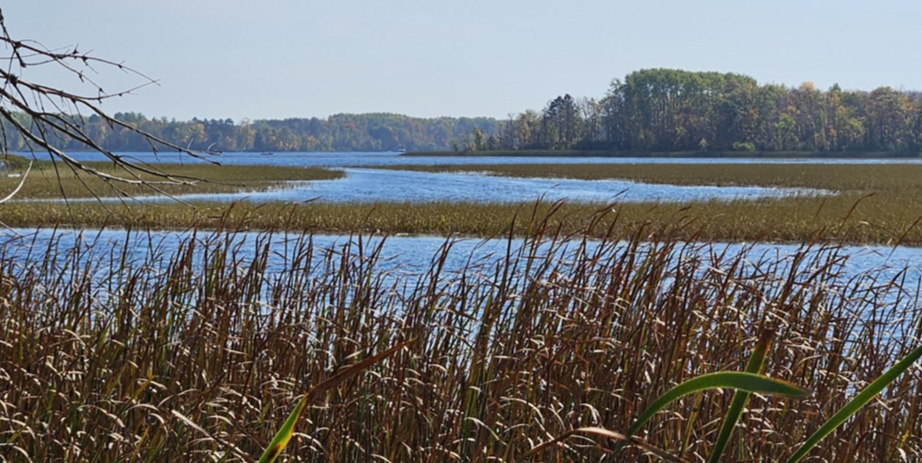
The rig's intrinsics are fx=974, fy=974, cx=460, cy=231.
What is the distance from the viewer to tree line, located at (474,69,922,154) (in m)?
125

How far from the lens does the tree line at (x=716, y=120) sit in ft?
409

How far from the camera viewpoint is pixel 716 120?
12938cm

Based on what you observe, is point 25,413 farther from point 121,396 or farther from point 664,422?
point 664,422

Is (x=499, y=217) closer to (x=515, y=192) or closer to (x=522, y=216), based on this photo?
(x=522, y=216)

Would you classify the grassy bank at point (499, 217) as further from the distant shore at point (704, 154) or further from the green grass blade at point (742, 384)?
the distant shore at point (704, 154)

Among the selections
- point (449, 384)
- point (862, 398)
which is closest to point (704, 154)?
point (449, 384)

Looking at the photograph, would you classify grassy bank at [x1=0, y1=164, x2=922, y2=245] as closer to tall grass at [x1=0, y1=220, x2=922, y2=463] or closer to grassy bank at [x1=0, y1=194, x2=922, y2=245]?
grassy bank at [x1=0, y1=194, x2=922, y2=245]

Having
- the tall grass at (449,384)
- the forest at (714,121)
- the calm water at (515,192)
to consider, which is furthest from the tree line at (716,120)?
the tall grass at (449,384)

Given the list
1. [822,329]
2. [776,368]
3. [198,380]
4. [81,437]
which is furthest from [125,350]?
[822,329]

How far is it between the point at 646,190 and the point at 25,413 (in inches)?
1747

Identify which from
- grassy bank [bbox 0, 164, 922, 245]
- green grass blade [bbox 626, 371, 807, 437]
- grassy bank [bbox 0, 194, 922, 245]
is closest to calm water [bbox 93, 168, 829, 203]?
grassy bank [bbox 0, 164, 922, 245]

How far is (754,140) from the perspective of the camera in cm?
12938

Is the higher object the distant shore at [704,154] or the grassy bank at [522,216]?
the grassy bank at [522,216]

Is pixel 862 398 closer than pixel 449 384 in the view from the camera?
Yes
